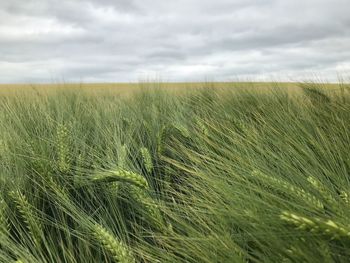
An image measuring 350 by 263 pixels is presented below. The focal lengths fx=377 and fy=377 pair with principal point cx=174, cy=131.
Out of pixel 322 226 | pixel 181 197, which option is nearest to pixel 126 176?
pixel 181 197

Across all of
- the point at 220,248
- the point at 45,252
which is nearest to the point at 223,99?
the point at 45,252

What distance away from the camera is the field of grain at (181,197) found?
928 millimetres

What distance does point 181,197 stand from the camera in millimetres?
1378

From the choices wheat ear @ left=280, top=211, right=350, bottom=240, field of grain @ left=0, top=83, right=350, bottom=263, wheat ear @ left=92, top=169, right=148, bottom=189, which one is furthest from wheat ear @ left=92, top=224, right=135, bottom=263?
wheat ear @ left=280, top=211, right=350, bottom=240

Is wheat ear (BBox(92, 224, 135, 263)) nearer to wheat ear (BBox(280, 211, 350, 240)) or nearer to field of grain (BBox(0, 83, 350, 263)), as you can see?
field of grain (BBox(0, 83, 350, 263))

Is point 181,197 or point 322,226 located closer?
point 322,226

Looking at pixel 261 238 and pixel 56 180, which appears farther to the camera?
pixel 56 180

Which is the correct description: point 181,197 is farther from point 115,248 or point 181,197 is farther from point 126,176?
point 115,248

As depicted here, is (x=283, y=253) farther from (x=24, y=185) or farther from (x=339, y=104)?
(x=339, y=104)

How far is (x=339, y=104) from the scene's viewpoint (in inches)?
103

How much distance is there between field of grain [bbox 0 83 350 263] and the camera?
93 cm

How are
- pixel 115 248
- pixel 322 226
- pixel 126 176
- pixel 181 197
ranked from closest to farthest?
1. pixel 322 226
2. pixel 115 248
3. pixel 126 176
4. pixel 181 197

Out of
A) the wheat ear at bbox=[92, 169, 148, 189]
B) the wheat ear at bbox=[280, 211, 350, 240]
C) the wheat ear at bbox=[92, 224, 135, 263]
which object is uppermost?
the wheat ear at bbox=[280, 211, 350, 240]

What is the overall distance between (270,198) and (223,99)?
8.34 feet
